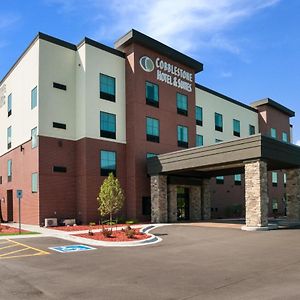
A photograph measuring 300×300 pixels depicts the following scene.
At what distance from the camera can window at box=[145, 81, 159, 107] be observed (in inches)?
1373

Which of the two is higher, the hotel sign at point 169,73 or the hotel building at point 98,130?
the hotel sign at point 169,73

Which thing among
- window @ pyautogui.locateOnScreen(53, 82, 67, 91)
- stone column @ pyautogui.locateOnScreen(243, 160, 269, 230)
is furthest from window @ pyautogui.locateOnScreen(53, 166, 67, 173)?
stone column @ pyautogui.locateOnScreen(243, 160, 269, 230)

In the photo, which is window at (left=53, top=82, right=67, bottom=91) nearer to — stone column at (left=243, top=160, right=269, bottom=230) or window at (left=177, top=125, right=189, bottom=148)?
window at (left=177, top=125, right=189, bottom=148)

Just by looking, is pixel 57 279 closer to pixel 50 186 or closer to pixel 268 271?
pixel 268 271

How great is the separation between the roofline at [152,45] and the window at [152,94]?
11.3 ft

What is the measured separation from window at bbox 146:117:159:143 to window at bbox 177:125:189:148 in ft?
10.5

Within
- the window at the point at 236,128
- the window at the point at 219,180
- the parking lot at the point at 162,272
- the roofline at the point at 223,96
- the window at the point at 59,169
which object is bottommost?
the parking lot at the point at 162,272

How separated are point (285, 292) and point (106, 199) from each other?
58.0 feet

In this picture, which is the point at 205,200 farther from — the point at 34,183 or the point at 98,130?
the point at 34,183

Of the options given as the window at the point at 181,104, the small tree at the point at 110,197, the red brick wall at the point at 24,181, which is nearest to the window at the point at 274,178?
the window at the point at 181,104

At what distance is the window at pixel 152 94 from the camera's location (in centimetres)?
3488

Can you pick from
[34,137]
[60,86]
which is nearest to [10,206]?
[34,137]

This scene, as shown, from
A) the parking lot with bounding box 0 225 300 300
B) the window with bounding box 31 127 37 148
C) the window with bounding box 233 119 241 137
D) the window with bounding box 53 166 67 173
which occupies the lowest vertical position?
the parking lot with bounding box 0 225 300 300

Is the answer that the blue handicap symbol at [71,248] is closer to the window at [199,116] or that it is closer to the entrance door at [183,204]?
the entrance door at [183,204]
